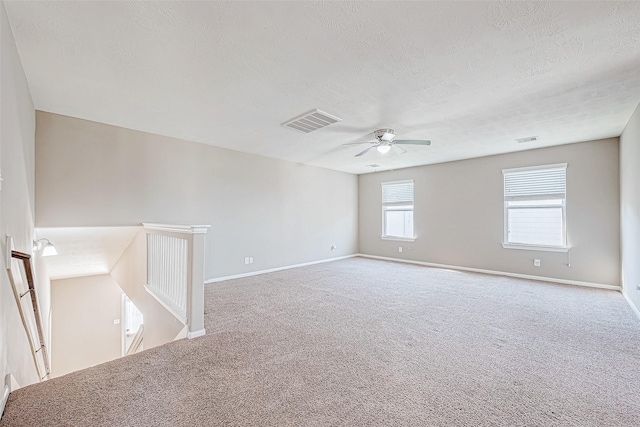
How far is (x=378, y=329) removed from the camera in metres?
2.96

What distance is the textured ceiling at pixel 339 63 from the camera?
1800mm

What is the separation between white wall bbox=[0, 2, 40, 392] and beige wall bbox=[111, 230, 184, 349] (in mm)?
1142

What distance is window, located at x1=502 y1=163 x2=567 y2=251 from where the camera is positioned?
16.2 ft

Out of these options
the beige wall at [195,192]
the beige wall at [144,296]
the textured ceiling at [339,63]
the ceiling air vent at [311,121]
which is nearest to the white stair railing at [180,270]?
the beige wall at [144,296]

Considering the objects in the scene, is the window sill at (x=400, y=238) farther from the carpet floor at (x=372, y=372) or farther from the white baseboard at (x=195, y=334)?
the white baseboard at (x=195, y=334)

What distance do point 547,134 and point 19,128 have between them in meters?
6.48

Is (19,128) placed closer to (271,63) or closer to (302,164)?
(271,63)

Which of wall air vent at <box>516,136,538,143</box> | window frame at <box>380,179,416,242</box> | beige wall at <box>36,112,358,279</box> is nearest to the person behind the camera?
beige wall at <box>36,112,358,279</box>

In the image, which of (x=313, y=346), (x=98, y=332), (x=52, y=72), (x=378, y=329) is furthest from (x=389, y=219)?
(x=98, y=332)

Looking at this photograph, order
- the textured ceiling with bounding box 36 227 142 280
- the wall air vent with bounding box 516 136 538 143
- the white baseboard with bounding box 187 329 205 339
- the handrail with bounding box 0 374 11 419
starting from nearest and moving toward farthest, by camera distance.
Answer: the handrail with bounding box 0 374 11 419, the white baseboard with bounding box 187 329 205 339, the textured ceiling with bounding box 36 227 142 280, the wall air vent with bounding box 516 136 538 143

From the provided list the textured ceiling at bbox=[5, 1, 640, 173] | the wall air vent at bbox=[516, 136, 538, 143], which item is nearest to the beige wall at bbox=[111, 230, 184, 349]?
the textured ceiling at bbox=[5, 1, 640, 173]

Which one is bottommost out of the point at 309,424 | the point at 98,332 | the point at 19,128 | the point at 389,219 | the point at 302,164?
the point at 98,332

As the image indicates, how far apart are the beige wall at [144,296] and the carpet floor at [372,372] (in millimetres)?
527

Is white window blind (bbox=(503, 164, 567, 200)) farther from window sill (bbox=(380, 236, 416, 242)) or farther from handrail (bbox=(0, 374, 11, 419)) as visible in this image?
handrail (bbox=(0, 374, 11, 419))
